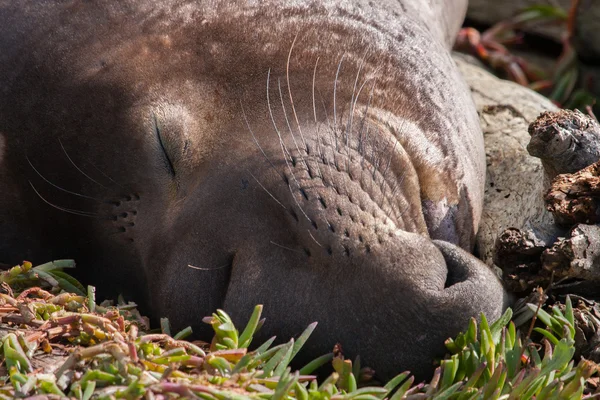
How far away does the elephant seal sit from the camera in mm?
2539

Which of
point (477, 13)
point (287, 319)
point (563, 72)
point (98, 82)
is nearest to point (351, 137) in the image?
point (287, 319)

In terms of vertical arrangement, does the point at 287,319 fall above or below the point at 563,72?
below

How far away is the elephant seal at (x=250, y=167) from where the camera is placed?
2539mm

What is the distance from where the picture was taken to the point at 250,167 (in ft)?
9.06

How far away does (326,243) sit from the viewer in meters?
2.55

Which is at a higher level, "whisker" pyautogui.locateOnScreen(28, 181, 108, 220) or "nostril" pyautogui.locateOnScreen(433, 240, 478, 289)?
"whisker" pyautogui.locateOnScreen(28, 181, 108, 220)

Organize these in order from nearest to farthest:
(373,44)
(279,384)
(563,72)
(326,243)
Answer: (279,384) < (326,243) < (373,44) < (563,72)

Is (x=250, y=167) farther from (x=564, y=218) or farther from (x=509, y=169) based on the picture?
(x=509, y=169)

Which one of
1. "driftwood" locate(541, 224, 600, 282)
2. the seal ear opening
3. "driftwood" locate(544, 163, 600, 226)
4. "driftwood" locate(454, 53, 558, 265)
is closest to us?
the seal ear opening

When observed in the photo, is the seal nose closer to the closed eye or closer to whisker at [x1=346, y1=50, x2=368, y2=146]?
whisker at [x1=346, y1=50, x2=368, y2=146]

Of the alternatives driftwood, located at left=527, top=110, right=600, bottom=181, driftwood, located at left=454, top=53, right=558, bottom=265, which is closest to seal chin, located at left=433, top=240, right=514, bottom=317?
driftwood, located at left=454, top=53, right=558, bottom=265

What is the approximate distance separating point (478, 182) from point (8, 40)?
1.81m

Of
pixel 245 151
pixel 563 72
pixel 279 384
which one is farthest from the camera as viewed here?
pixel 563 72

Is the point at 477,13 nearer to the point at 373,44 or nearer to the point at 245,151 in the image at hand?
the point at 373,44
